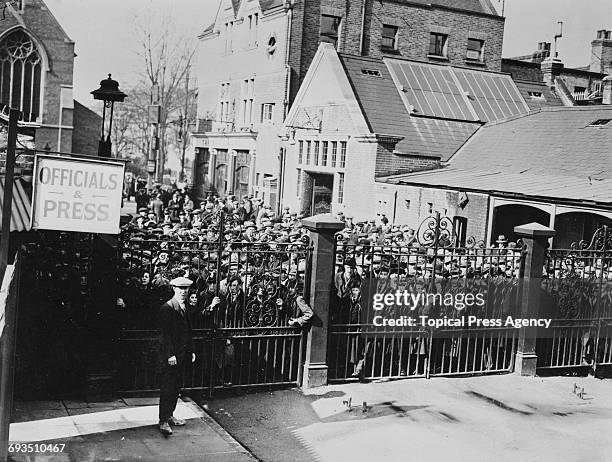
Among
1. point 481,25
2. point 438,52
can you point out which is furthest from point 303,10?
point 481,25

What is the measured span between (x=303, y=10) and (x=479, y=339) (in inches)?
1143

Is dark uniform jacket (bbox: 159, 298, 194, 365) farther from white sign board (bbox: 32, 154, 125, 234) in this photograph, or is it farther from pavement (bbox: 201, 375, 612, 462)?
pavement (bbox: 201, 375, 612, 462)

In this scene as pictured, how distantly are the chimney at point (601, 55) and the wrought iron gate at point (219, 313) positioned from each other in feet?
126

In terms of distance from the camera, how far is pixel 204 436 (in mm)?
8047

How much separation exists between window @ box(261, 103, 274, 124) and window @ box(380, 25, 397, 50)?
22.7 feet

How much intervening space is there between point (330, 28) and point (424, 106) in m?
11.2

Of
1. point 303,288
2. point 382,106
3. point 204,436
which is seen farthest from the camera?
point 382,106

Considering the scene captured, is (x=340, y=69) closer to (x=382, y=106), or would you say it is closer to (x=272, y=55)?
(x=382, y=106)

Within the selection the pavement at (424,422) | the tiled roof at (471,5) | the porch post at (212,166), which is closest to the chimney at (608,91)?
the tiled roof at (471,5)

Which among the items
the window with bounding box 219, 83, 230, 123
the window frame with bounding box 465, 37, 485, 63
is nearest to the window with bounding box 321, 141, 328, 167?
the window with bounding box 219, 83, 230, 123

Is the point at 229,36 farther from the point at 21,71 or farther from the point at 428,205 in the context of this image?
the point at 428,205

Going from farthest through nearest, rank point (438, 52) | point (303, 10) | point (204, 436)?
1. point (438, 52)
2. point (303, 10)
3. point (204, 436)

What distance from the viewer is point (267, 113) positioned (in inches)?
1527

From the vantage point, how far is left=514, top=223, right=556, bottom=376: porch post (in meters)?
11.2
